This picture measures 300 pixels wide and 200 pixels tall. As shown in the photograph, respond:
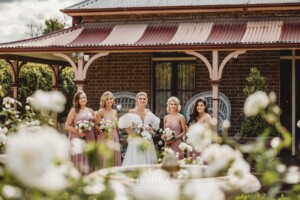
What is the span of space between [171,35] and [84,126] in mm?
4600

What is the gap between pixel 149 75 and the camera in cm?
1580

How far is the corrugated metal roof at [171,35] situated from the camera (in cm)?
1362

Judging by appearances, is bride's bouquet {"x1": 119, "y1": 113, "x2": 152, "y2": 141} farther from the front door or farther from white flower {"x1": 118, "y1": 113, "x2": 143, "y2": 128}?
the front door

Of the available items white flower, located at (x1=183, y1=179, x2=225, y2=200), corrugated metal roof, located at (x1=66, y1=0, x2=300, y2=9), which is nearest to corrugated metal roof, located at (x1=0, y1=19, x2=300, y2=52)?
corrugated metal roof, located at (x1=66, y1=0, x2=300, y2=9)

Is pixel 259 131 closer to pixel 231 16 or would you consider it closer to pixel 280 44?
pixel 280 44

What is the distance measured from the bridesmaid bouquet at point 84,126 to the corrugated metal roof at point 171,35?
301cm

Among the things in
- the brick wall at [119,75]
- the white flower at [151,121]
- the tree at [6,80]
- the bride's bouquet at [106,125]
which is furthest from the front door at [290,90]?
the tree at [6,80]

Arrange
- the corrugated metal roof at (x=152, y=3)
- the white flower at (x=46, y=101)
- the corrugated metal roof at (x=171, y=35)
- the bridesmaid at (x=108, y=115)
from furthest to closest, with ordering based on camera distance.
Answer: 1. the corrugated metal roof at (x=152, y=3)
2. the corrugated metal roof at (x=171, y=35)
3. the bridesmaid at (x=108, y=115)
4. the white flower at (x=46, y=101)

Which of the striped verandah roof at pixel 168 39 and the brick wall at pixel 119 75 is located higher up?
the striped verandah roof at pixel 168 39

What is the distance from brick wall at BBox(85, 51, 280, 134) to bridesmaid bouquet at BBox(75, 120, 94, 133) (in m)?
4.88

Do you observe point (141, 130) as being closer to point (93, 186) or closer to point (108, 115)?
point (108, 115)

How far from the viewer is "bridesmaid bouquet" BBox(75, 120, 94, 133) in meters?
10.9

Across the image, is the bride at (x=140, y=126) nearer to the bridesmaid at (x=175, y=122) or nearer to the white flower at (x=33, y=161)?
the bridesmaid at (x=175, y=122)

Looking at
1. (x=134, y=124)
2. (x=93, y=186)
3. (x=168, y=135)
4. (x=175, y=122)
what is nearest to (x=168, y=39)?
(x=175, y=122)
